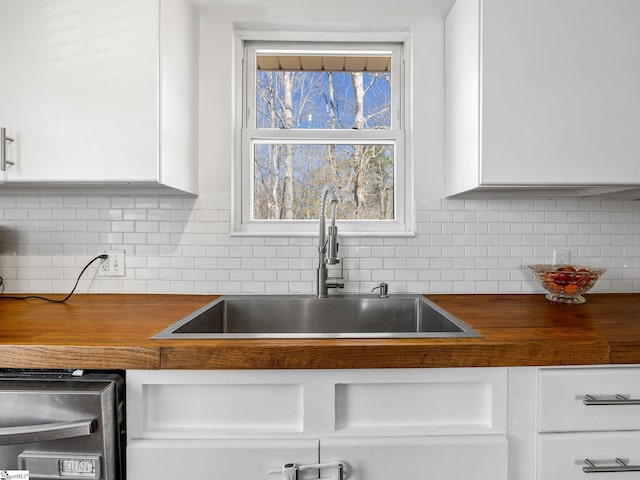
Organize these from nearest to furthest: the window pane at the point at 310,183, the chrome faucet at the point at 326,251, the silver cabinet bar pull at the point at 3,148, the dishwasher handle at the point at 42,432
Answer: the dishwasher handle at the point at 42,432, the silver cabinet bar pull at the point at 3,148, the chrome faucet at the point at 326,251, the window pane at the point at 310,183

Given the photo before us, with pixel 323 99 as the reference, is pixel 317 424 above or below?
below

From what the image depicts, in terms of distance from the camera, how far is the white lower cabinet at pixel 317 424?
0.97 m

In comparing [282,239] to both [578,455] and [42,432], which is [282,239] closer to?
[42,432]

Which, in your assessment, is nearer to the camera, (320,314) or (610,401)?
(610,401)

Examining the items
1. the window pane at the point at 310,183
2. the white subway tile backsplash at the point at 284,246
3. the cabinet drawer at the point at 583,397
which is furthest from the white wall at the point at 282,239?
the cabinet drawer at the point at 583,397

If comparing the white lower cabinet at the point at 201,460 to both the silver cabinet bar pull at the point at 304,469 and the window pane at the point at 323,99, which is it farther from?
the window pane at the point at 323,99

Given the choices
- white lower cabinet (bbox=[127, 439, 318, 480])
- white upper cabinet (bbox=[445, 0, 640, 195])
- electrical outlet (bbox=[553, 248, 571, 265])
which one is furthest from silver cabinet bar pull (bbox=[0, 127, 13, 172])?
electrical outlet (bbox=[553, 248, 571, 265])

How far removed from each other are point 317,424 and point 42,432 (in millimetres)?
646

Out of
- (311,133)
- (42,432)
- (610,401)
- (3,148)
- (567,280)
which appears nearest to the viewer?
(42,432)

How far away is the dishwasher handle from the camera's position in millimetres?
896

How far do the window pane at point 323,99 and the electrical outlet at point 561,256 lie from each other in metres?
0.94

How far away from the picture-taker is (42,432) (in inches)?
35.3

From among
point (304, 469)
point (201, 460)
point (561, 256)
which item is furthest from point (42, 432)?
point (561, 256)

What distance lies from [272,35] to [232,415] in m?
1.57
